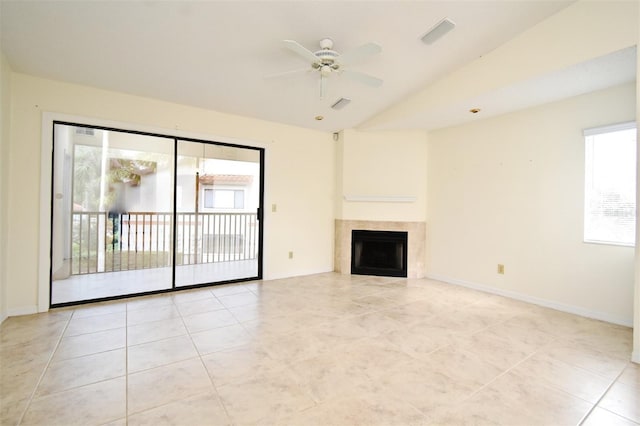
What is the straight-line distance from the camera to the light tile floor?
157 cm

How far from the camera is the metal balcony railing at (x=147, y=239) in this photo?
3.84 meters

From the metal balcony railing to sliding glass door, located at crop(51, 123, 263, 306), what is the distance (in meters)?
0.01

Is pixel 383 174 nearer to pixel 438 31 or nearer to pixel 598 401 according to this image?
pixel 438 31

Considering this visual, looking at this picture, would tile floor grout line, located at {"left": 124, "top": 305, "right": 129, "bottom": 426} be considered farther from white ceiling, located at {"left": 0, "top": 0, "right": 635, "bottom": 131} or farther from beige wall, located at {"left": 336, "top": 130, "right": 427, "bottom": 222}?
beige wall, located at {"left": 336, "top": 130, "right": 427, "bottom": 222}

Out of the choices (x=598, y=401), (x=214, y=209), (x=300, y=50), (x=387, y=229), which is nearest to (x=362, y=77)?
(x=300, y=50)

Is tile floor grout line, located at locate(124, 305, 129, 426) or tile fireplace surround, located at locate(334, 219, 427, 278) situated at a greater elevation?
tile fireplace surround, located at locate(334, 219, 427, 278)

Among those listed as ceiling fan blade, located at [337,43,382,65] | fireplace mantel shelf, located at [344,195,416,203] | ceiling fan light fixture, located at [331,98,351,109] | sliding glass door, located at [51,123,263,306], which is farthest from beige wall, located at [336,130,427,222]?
ceiling fan blade, located at [337,43,382,65]

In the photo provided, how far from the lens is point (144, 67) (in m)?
2.88

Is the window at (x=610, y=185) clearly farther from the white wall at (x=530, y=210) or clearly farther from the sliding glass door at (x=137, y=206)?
the sliding glass door at (x=137, y=206)

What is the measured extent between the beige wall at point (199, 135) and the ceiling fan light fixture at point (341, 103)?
2.93 ft

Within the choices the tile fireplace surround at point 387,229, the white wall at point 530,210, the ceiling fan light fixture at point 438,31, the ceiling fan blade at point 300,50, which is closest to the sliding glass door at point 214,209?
the tile fireplace surround at point 387,229

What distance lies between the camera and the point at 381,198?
4.74 metres

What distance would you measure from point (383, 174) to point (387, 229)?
0.93 metres

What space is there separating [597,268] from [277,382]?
3.44m
